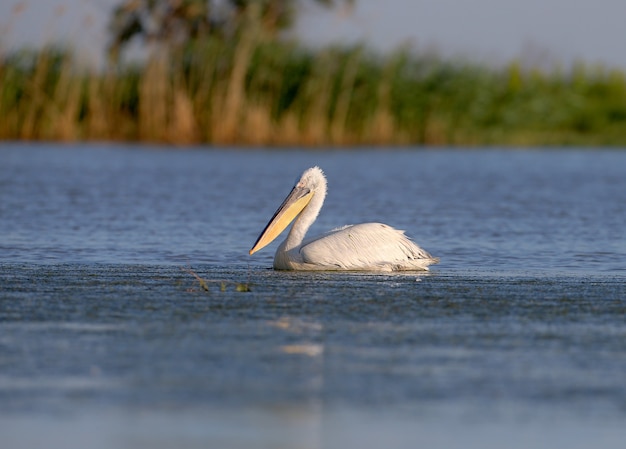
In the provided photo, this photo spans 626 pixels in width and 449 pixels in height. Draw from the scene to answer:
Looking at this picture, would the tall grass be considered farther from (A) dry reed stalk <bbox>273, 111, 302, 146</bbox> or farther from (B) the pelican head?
(B) the pelican head

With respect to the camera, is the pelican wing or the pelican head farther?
the pelican head

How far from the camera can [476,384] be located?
4.21 metres

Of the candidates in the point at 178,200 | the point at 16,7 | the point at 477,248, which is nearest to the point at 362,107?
the point at 16,7

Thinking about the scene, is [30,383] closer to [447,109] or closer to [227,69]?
[227,69]

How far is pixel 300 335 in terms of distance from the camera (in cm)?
509

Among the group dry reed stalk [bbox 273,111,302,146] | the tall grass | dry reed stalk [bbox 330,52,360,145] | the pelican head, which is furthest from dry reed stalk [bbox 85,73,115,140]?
the pelican head

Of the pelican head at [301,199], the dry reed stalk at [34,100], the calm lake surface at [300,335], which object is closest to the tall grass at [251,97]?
the dry reed stalk at [34,100]

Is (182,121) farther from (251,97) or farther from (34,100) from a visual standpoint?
(34,100)

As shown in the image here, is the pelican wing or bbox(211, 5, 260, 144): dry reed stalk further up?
bbox(211, 5, 260, 144): dry reed stalk

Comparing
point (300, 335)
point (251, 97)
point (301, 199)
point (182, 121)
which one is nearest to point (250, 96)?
point (251, 97)

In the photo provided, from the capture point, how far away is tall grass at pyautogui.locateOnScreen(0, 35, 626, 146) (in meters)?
20.9

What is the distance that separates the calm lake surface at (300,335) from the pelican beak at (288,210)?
230mm

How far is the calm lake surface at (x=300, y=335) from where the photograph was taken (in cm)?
367

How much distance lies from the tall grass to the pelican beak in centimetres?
1278
